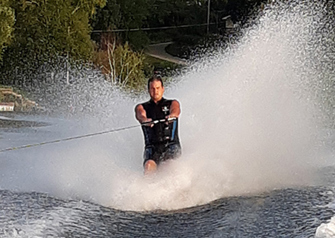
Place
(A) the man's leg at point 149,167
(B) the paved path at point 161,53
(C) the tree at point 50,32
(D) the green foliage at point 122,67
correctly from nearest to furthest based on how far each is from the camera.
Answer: (A) the man's leg at point 149,167 < (C) the tree at point 50,32 < (D) the green foliage at point 122,67 < (B) the paved path at point 161,53

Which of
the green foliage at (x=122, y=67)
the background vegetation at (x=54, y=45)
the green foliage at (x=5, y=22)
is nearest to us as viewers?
the green foliage at (x=5, y=22)

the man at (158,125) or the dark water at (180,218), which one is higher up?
the man at (158,125)

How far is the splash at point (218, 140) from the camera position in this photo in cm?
574

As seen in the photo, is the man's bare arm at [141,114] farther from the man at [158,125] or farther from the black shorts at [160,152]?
the black shorts at [160,152]

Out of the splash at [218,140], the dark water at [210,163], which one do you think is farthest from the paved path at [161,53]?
the dark water at [210,163]

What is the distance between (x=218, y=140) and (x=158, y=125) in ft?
5.54

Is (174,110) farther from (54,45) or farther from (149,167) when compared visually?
(54,45)

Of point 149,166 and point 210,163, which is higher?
point 149,166

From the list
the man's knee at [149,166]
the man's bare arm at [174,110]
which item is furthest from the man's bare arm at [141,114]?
the man's knee at [149,166]

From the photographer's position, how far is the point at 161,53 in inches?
1550

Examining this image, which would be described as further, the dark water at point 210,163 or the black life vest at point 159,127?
the black life vest at point 159,127

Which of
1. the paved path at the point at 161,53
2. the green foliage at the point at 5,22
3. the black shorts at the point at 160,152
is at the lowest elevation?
the paved path at the point at 161,53

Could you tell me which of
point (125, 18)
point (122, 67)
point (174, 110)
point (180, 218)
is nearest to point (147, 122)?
point (174, 110)

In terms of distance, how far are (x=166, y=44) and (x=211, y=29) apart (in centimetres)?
543
